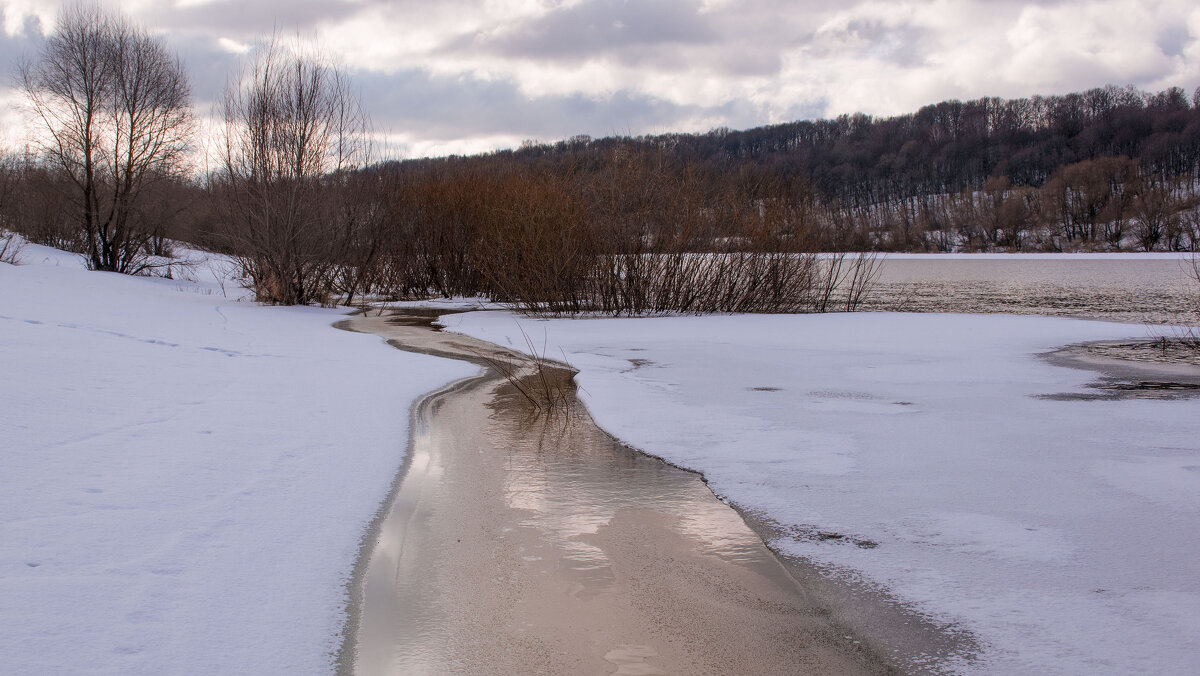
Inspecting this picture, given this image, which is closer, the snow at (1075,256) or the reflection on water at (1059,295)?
the reflection on water at (1059,295)

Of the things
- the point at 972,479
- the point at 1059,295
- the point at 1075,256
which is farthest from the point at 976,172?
the point at 972,479

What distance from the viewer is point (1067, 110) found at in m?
106

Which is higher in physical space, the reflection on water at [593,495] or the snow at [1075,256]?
the snow at [1075,256]

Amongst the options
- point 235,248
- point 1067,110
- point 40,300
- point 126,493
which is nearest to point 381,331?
point 40,300

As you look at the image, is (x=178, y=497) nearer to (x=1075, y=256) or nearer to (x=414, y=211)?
(x=414, y=211)

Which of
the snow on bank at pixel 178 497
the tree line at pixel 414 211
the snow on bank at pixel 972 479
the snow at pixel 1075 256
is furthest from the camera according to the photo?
the snow at pixel 1075 256

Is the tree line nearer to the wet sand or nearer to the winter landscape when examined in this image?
the winter landscape

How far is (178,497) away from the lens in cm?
383

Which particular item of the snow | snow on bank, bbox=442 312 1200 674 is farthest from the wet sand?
the snow

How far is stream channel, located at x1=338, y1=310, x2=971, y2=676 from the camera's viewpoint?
8.54ft

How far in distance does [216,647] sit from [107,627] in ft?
1.22

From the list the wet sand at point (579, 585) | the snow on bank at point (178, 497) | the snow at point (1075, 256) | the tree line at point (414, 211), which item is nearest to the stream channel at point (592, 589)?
the wet sand at point (579, 585)

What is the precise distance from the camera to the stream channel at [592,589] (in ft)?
8.54

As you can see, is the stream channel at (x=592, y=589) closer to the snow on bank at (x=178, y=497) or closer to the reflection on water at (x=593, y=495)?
the reflection on water at (x=593, y=495)
